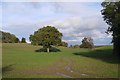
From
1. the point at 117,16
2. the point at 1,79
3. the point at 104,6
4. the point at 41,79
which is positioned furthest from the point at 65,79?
the point at 104,6

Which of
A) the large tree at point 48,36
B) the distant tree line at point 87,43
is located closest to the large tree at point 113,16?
the large tree at point 48,36

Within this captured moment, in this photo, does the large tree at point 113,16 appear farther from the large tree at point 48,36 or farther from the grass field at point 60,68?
the large tree at point 48,36

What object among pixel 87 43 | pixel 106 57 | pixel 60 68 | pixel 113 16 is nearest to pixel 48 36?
pixel 106 57

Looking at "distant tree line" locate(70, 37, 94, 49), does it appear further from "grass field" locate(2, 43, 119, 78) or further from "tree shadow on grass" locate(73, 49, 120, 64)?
"grass field" locate(2, 43, 119, 78)

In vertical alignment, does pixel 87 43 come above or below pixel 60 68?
above

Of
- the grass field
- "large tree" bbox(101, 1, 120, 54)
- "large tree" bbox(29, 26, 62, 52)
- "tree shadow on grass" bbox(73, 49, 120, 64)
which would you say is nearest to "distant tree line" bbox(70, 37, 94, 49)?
"large tree" bbox(29, 26, 62, 52)

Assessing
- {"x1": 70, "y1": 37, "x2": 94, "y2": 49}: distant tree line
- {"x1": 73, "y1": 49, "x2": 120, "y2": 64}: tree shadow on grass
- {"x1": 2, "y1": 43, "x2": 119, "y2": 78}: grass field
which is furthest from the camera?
{"x1": 70, "y1": 37, "x2": 94, "y2": 49}: distant tree line

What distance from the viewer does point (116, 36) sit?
43.9 metres

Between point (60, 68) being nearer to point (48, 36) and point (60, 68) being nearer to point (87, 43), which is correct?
point (48, 36)

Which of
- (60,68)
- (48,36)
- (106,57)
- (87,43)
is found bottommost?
(60,68)

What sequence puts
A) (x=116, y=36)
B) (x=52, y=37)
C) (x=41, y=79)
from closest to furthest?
(x=41, y=79)
(x=116, y=36)
(x=52, y=37)

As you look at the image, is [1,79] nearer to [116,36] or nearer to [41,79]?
[41,79]

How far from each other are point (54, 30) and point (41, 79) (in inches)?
3662

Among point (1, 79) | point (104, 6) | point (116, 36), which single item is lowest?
point (1, 79)
